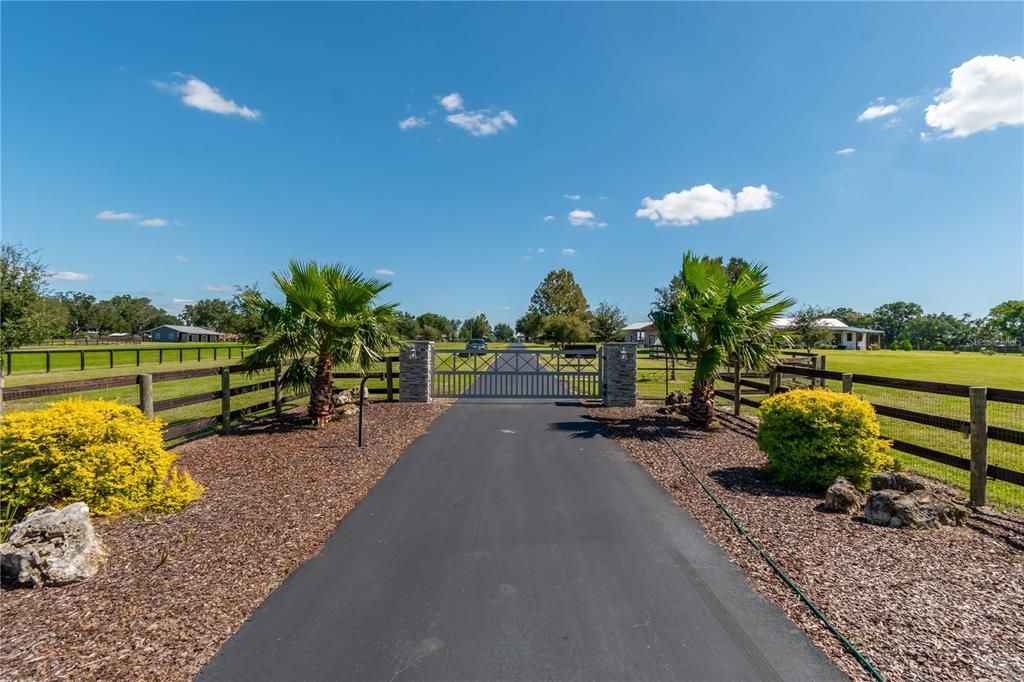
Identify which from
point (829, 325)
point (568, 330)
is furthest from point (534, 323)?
point (829, 325)

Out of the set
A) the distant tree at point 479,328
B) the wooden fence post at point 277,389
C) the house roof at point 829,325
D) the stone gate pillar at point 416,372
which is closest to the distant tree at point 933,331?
the house roof at point 829,325

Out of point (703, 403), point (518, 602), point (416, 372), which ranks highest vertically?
point (416, 372)

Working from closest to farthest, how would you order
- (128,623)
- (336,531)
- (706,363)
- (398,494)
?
(128,623) < (336,531) < (398,494) < (706,363)

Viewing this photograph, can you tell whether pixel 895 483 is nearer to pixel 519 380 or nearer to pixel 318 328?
pixel 318 328

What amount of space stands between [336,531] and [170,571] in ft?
4.17

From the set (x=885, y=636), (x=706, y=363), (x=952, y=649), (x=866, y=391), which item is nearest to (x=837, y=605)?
(x=885, y=636)

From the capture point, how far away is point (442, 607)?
126 inches

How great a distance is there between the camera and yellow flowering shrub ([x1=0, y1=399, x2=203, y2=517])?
431 cm

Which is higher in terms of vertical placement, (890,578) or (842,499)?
(842,499)

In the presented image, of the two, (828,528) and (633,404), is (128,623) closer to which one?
(828,528)

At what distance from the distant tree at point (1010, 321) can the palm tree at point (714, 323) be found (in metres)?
73.9

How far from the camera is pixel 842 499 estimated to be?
4957 mm

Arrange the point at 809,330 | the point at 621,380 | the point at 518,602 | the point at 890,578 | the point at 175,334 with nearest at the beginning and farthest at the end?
the point at 518,602 → the point at 890,578 → the point at 621,380 → the point at 809,330 → the point at 175,334

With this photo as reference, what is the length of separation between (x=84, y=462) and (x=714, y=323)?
948cm
